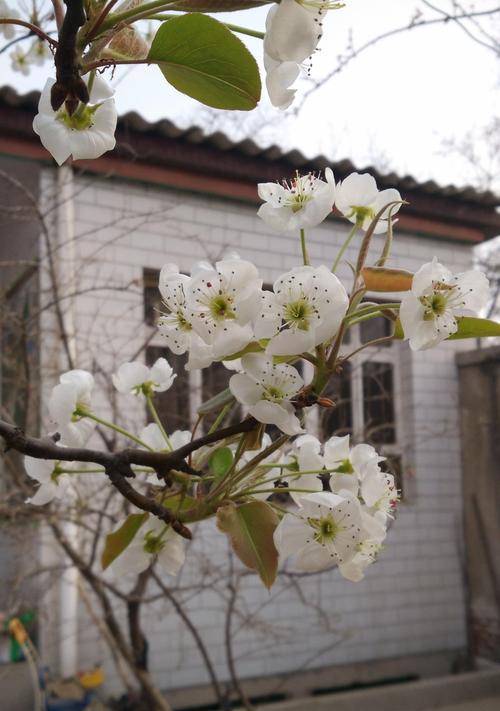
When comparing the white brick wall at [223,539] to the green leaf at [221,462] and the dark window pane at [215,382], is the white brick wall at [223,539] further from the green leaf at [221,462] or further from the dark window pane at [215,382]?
the green leaf at [221,462]

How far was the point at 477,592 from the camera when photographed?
548cm

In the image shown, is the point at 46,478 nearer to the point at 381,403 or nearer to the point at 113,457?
the point at 113,457

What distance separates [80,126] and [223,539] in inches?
162

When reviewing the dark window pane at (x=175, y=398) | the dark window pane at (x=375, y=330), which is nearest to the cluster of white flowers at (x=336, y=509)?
the dark window pane at (x=175, y=398)

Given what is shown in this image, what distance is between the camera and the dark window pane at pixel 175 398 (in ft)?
13.2

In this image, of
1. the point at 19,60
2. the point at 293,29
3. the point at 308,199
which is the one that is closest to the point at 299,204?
the point at 308,199

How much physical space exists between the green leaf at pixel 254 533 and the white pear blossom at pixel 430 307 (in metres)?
0.21

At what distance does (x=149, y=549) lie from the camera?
2.67 feet

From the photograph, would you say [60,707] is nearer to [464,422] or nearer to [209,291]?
[464,422]

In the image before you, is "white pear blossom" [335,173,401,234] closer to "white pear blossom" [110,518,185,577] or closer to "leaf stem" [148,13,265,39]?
"leaf stem" [148,13,265,39]

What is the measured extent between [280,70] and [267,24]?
5 centimetres

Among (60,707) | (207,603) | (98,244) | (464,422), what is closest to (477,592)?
(464,422)

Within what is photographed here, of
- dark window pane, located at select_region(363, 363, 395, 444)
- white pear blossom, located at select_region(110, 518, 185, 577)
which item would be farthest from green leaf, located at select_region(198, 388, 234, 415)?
dark window pane, located at select_region(363, 363, 395, 444)

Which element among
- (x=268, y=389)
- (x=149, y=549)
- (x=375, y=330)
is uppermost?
(x=375, y=330)
